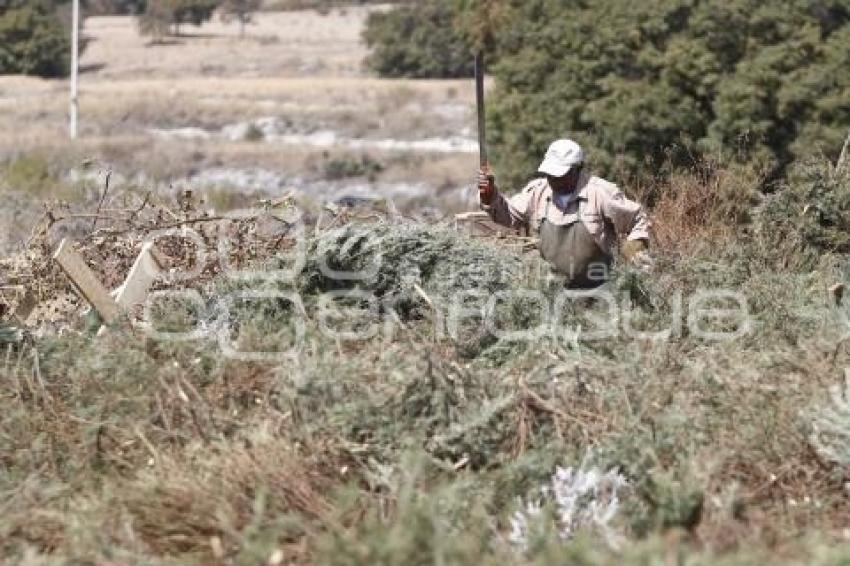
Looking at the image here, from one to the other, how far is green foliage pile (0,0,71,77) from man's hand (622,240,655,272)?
50.2 meters

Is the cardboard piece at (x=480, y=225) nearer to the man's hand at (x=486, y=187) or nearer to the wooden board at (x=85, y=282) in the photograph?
the man's hand at (x=486, y=187)

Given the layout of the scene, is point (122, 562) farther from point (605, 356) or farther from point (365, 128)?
point (365, 128)

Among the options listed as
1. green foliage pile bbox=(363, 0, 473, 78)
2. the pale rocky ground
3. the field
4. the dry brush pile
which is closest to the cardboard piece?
the field

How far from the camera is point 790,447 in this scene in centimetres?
432

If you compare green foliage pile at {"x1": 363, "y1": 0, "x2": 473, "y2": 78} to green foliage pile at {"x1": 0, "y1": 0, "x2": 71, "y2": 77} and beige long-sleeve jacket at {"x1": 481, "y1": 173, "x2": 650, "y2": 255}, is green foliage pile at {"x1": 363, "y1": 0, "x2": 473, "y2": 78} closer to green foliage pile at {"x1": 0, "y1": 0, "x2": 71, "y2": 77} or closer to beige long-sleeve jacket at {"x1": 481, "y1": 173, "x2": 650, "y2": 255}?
green foliage pile at {"x1": 0, "y1": 0, "x2": 71, "y2": 77}

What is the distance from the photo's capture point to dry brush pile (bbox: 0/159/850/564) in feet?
12.1

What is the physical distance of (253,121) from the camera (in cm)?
4675

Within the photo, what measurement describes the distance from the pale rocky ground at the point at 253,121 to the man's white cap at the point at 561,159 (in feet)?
48.7

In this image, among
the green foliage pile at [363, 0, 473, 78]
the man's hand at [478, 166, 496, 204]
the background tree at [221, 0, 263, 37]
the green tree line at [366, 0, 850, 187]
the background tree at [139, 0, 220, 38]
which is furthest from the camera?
the background tree at [221, 0, 263, 37]

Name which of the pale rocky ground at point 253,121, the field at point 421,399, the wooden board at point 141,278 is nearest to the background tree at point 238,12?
the pale rocky ground at point 253,121

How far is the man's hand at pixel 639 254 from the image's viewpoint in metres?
6.05

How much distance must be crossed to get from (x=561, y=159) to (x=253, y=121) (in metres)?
41.7

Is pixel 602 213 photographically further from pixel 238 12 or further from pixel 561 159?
pixel 238 12

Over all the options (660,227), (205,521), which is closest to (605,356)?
(205,521)
